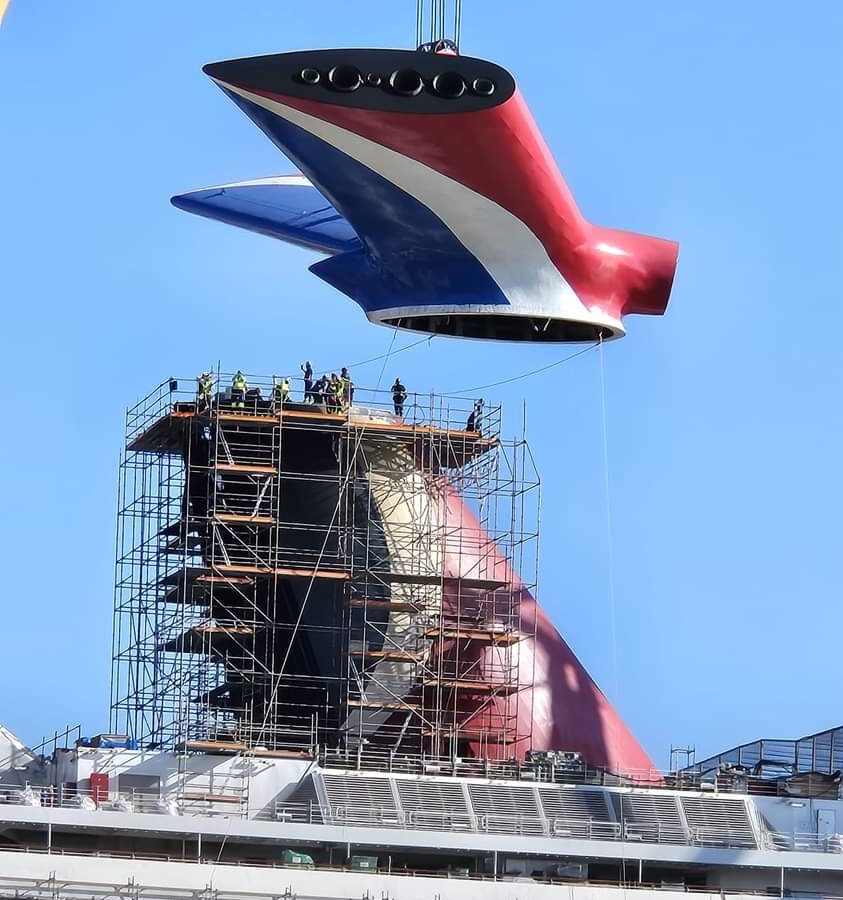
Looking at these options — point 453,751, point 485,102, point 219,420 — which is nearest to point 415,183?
point 485,102

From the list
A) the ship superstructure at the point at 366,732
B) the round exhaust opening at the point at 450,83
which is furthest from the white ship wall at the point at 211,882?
the round exhaust opening at the point at 450,83

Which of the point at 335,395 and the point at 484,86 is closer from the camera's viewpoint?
the point at 484,86

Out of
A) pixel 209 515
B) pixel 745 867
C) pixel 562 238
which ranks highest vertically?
pixel 562 238

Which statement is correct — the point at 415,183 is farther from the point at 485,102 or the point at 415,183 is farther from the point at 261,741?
the point at 261,741

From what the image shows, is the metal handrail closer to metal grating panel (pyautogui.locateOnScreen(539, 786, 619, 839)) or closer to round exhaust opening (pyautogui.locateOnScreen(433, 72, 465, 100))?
metal grating panel (pyautogui.locateOnScreen(539, 786, 619, 839))

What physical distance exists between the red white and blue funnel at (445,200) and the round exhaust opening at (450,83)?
0.04 meters

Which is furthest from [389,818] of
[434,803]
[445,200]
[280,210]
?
[280,210]

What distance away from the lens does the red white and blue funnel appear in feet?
281

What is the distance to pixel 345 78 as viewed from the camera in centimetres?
8556

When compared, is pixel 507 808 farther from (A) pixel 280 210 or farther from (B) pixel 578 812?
(A) pixel 280 210

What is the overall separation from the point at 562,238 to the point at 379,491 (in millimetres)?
10608

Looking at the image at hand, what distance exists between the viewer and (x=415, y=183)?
288 feet

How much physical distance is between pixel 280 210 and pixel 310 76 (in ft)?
53.7

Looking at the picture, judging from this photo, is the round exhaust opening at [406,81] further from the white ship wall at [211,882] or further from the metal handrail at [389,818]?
the white ship wall at [211,882]
